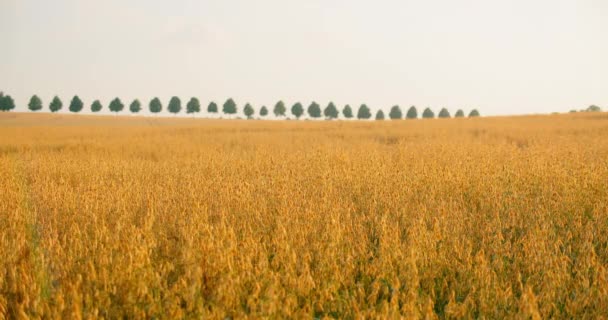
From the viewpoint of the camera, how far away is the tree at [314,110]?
81625mm

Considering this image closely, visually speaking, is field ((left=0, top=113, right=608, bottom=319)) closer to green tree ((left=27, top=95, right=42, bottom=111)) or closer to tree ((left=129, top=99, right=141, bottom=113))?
tree ((left=129, top=99, right=141, bottom=113))

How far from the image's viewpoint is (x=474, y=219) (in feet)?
12.2

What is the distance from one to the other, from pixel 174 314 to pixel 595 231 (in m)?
3.04

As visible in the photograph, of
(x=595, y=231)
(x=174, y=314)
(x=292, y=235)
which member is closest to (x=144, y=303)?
(x=174, y=314)

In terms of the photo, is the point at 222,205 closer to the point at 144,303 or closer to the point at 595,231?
the point at 144,303

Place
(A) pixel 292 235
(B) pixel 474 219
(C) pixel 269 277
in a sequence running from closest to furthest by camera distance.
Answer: (C) pixel 269 277, (A) pixel 292 235, (B) pixel 474 219

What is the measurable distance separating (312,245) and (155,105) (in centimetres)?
7775

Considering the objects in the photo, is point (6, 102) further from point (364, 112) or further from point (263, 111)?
point (364, 112)

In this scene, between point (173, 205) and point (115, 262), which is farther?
point (173, 205)

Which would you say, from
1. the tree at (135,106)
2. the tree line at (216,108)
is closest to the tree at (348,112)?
the tree line at (216,108)

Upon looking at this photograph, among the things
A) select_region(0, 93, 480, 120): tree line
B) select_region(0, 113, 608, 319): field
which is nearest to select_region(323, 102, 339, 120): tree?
select_region(0, 93, 480, 120): tree line

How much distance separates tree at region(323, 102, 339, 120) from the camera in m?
80.4

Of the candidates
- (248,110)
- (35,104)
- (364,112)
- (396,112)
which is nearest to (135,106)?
(35,104)

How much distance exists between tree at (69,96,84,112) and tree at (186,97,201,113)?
16.3 metres
